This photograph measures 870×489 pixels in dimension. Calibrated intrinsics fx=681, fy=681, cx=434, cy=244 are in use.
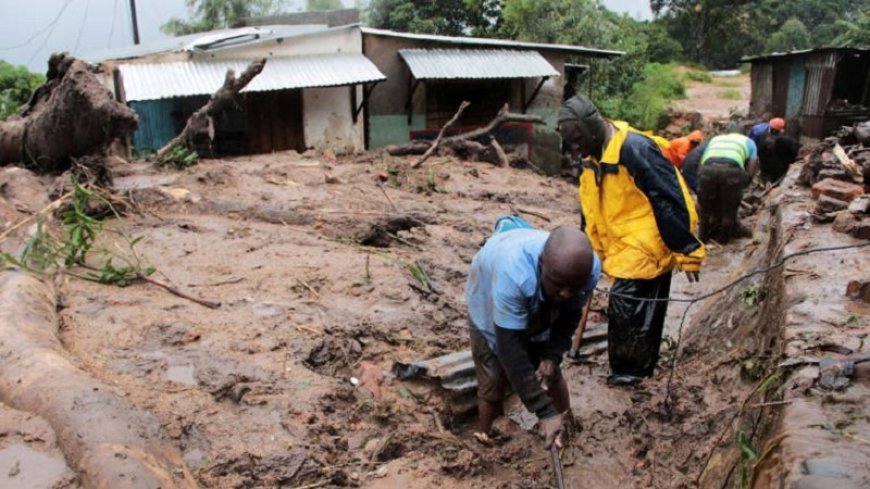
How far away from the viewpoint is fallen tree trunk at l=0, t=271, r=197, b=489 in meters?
2.27

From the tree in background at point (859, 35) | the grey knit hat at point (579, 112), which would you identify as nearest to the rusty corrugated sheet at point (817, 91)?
the tree in background at point (859, 35)

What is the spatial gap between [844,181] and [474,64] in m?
9.45

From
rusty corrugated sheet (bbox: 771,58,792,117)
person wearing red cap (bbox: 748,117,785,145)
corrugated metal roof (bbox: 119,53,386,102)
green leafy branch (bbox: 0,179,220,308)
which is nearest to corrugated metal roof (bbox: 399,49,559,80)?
corrugated metal roof (bbox: 119,53,386,102)

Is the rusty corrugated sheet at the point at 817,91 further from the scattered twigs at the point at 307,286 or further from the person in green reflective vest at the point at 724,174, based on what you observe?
the scattered twigs at the point at 307,286

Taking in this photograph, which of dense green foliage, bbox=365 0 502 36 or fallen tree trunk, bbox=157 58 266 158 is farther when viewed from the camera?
dense green foliage, bbox=365 0 502 36

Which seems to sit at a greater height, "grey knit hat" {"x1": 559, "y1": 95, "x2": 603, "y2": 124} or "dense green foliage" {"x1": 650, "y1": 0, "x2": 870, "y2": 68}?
"dense green foliage" {"x1": 650, "y1": 0, "x2": 870, "y2": 68}

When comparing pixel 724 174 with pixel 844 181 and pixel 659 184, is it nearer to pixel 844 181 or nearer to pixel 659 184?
pixel 844 181

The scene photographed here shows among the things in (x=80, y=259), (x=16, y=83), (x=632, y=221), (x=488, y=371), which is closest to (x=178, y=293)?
(x=80, y=259)

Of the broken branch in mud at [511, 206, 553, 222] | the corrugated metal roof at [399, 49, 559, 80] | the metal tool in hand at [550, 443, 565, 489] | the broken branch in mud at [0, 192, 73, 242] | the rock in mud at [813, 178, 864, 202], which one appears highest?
the corrugated metal roof at [399, 49, 559, 80]

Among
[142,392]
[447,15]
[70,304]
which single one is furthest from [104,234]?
[447,15]

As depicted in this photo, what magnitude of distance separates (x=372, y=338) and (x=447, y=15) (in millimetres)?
20426

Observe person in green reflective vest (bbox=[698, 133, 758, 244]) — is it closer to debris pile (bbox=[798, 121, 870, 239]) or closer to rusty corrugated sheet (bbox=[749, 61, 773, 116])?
debris pile (bbox=[798, 121, 870, 239])

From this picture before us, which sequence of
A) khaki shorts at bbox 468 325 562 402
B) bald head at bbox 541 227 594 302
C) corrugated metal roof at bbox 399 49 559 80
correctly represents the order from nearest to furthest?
A: bald head at bbox 541 227 594 302, khaki shorts at bbox 468 325 562 402, corrugated metal roof at bbox 399 49 559 80

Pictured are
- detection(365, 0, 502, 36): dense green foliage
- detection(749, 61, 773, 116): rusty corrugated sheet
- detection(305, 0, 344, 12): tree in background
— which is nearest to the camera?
detection(749, 61, 773, 116): rusty corrugated sheet
